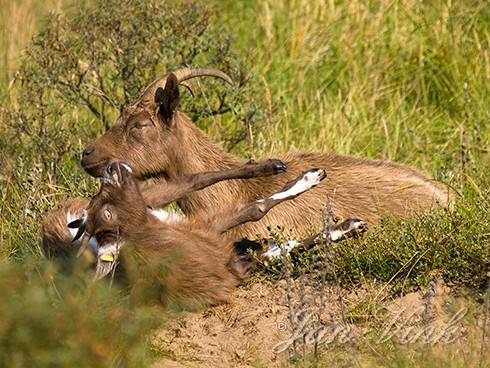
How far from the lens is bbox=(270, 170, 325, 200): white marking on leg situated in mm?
7600

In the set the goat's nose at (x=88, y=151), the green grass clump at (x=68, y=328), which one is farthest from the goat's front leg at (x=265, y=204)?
the green grass clump at (x=68, y=328)

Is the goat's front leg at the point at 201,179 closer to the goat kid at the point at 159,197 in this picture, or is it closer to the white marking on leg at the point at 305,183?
the goat kid at the point at 159,197

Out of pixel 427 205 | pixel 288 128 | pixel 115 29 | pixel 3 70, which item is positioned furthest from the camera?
pixel 3 70

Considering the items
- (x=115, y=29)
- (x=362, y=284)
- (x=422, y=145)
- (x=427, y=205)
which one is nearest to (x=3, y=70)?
(x=115, y=29)

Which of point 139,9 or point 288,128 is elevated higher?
point 139,9

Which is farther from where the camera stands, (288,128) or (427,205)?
(288,128)

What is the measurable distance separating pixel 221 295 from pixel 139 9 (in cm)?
354

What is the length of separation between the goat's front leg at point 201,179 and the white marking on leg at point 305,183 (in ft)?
0.49

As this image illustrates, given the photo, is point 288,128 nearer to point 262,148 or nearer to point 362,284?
point 262,148

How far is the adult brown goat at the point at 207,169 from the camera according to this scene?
8.05m

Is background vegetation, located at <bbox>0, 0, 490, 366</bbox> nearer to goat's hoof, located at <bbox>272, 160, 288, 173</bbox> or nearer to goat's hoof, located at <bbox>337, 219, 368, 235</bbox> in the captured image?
goat's hoof, located at <bbox>337, 219, 368, 235</bbox>

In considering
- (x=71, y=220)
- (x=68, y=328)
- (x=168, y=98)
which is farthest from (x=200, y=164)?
(x=68, y=328)

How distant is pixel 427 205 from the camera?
8.22m

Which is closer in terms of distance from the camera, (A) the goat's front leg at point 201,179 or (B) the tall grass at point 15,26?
(A) the goat's front leg at point 201,179
